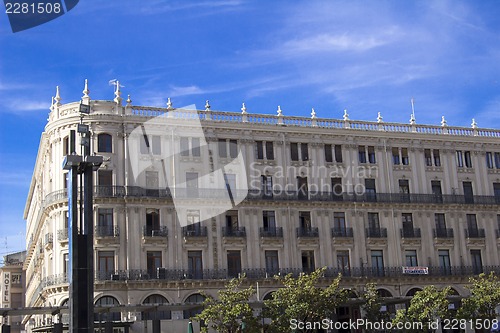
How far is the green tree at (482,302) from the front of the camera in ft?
178

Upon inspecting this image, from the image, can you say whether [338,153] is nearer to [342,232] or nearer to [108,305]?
[342,232]

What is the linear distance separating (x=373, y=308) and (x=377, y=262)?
872 cm

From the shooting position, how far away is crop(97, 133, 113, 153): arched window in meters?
57.9

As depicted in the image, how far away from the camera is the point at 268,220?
6134 centimetres

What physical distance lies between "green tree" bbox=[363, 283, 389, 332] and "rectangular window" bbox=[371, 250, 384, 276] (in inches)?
268

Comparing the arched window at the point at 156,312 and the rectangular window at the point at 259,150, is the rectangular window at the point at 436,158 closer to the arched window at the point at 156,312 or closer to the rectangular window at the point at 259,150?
the rectangular window at the point at 259,150

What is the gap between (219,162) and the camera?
200ft

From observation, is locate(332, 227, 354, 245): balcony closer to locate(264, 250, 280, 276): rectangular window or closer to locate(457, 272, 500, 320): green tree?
locate(264, 250, 280, 276): rectangular window

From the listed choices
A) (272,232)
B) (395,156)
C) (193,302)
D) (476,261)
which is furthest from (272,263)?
(476,261)

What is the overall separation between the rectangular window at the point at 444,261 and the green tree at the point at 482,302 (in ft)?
26.4

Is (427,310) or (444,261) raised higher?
(444,261)

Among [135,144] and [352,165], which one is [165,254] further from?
[352,165]

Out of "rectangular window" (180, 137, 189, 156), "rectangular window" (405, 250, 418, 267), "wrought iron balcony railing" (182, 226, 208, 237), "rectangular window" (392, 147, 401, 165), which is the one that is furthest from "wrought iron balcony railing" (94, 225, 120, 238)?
"rectangular window" (392, 147, 401, 165)

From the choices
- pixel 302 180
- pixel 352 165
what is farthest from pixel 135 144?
pixel 352 165
